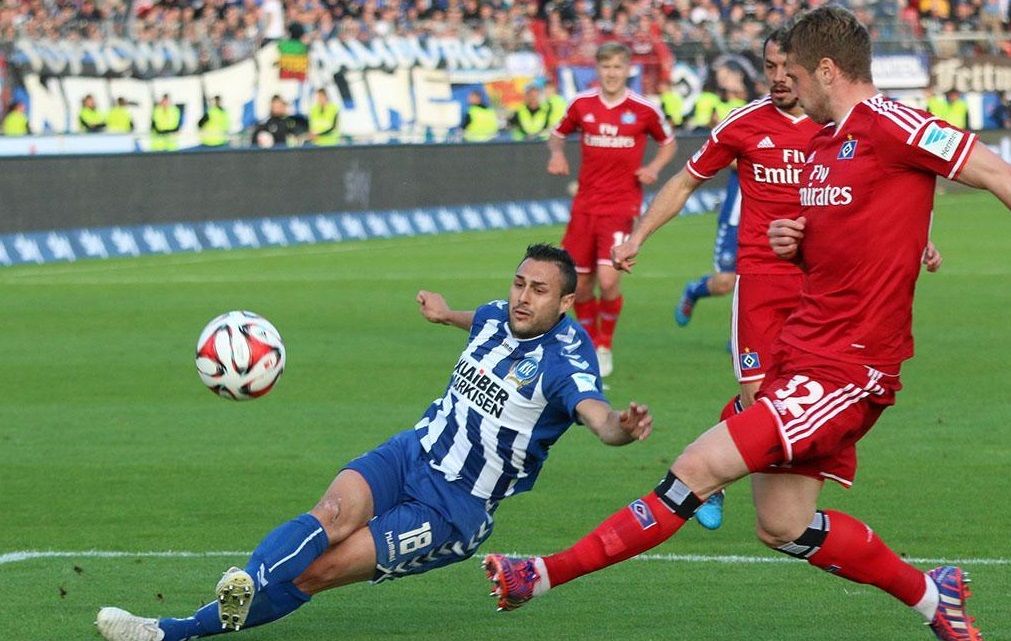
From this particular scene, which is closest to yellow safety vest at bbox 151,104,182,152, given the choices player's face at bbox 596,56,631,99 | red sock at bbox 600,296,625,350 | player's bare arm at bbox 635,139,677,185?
player's face at bbox 596,56,631,99

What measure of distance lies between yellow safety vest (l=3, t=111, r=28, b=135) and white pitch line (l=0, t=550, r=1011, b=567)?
21352 mm

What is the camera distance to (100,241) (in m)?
22.8

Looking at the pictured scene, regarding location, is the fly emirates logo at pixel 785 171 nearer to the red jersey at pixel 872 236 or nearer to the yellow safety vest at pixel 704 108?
the red jersey at pixel 872 236

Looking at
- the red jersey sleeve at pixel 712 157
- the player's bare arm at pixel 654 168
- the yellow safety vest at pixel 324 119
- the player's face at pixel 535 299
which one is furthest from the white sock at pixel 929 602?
the yellow safety vest at pixel 324 119

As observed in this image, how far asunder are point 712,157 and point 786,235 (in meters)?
2.82

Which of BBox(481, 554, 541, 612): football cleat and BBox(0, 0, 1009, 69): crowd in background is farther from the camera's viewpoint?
BBox(0, 0, 1009, 69): crowd in background

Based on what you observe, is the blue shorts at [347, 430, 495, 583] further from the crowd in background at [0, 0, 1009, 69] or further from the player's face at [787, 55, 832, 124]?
the crowd in background at [0, 0, 1009, 69]

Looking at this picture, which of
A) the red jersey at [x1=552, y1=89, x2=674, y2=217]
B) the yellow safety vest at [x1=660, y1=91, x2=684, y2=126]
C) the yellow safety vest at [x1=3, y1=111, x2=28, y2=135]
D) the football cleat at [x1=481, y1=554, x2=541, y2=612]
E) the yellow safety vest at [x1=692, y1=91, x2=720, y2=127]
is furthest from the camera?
the yellow safety vest at [x1=660, y1=91, x2=684, y2=126]

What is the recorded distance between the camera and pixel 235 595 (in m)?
6.10

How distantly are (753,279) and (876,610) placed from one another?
274cm

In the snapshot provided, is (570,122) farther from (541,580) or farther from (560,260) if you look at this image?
(541,580)

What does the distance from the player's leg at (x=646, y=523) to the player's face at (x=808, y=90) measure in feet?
3.80

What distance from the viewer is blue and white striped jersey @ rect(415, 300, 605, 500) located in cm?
666

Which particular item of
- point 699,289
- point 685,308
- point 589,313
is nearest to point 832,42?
point 589,313
